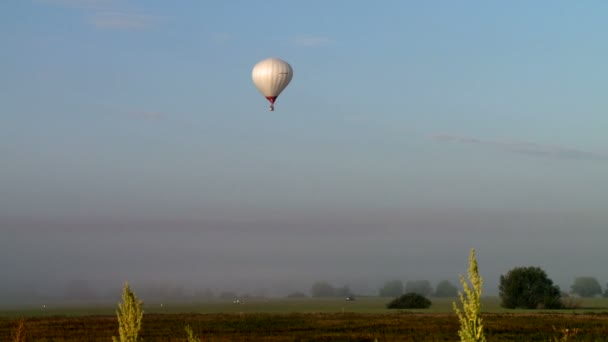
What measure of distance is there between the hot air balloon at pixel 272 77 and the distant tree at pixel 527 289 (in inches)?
2758

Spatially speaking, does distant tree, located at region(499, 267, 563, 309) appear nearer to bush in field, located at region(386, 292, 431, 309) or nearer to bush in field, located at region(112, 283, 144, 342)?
bush in field, located at region(386, 292, 431, 309)

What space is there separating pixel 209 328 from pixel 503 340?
855 inches

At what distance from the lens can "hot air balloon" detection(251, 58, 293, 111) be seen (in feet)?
210

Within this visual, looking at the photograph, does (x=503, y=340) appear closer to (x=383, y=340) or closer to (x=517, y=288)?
(x=383, y=340)

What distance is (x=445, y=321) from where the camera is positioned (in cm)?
6850

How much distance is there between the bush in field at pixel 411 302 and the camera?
119750 millimetres

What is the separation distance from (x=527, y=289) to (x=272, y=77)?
72.4 m

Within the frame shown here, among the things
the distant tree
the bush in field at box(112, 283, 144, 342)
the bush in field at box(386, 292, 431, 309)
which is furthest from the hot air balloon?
the distant tree

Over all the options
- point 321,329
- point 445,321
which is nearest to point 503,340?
point 321,329

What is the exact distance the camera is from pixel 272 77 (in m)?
63.9

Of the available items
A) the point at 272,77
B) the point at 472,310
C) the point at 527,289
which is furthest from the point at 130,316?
the point at 527,289

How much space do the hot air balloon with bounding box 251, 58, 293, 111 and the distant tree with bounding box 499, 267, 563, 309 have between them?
7006 centimetres

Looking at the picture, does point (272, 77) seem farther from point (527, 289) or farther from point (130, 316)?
point (527, 289)

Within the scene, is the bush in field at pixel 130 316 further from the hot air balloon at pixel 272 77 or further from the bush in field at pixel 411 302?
the bush in field at pixel 411 302
